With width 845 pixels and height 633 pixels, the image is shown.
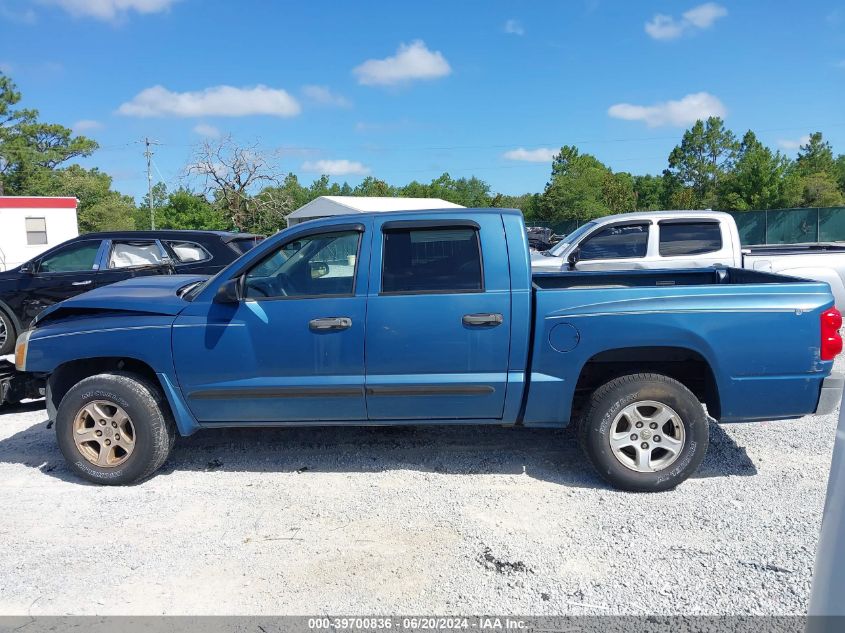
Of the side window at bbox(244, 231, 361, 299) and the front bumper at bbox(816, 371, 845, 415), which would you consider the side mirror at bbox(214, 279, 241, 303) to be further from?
the front bumper at bbox(816, 371, 845, 415)

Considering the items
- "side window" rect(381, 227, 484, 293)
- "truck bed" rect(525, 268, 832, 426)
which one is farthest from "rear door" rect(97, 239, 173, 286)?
"truck bed" rect(525, 268, 832, 426)

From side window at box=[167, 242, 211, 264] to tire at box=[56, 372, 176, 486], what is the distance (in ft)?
14.8

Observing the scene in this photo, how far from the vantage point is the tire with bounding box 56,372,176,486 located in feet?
14.4

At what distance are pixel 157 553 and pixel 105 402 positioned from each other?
128 centimetres

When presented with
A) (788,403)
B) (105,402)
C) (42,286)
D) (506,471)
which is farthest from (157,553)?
(42,286)

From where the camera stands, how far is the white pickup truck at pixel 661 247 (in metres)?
8.35

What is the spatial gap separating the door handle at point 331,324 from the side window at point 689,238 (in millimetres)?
5791

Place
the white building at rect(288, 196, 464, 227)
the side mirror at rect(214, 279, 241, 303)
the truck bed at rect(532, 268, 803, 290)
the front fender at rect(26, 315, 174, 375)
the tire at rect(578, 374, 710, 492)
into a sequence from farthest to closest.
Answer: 1. the white building at rect(288, 196, 464, 227)
2. the truck bed at rect(532, 268, 803, 290)
3. the front fender at rect(26, 315, 174, 375)
4. the side mirror at rect(214, 279, 241, 303)
5. the tire at rect(578, 374, 710, 492)

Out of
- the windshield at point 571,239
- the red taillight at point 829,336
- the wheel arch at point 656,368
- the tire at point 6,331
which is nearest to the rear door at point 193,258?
the tire at point 6,331

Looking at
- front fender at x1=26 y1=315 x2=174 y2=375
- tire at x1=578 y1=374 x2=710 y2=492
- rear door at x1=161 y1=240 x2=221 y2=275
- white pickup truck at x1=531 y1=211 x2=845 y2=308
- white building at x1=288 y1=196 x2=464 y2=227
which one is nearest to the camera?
tire at x1=578 y1=374 x2=710 y2=492

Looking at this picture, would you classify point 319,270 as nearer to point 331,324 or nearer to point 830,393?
point 331,324

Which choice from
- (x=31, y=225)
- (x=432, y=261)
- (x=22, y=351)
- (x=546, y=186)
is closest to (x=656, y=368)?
(x=432, y=261)

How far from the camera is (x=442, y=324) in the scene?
13.8 feet

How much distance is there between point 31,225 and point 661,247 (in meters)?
26.9
